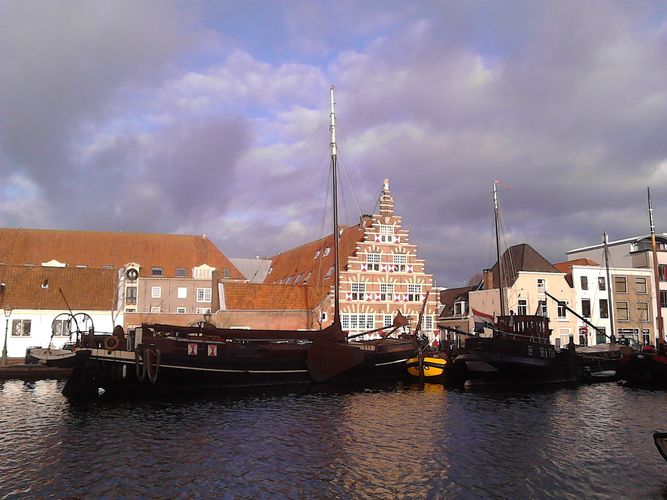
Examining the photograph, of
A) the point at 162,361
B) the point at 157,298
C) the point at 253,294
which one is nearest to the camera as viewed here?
the point at 162,361

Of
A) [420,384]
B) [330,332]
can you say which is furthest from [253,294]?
[420,384]

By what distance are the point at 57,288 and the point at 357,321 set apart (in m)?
30.2

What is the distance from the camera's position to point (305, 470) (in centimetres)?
1700

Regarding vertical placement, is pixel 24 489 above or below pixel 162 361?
below

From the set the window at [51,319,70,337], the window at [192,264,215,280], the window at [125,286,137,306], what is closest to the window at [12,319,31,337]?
the window at [51,319,70,337]

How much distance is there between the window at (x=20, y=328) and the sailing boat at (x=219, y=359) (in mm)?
19073

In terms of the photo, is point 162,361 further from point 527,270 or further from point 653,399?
point 527,270

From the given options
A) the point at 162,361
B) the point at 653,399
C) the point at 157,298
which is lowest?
the point at 653,399

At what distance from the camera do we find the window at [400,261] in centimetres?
6000

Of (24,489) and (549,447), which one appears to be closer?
(24,489)

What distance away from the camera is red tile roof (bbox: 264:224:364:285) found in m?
61.6

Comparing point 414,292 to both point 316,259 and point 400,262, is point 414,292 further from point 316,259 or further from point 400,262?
point 316,259

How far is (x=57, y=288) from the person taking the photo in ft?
184

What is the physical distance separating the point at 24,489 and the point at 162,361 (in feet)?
57.8
